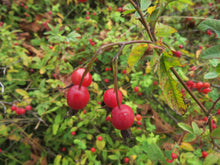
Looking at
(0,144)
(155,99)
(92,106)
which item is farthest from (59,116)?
(155,99)

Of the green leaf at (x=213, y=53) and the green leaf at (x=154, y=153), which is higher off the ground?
the green leaf at (x=213, y=53)

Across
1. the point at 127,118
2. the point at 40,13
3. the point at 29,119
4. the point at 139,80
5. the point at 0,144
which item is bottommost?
the point at 0,144

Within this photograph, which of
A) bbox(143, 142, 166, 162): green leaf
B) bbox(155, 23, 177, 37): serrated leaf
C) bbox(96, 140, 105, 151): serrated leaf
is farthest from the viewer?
bbox(96, 140, 105, 151): serrated leaf

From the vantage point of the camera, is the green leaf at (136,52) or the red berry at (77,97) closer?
the green leaf at (136,52)

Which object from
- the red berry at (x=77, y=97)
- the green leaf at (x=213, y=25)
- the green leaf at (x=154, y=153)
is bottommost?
the green leaf at (x=154, y=153)

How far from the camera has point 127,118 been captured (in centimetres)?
72

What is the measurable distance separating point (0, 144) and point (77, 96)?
1.69m

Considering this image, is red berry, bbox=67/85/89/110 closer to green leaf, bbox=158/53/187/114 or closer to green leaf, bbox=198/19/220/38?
green leaf, bbox=158/53/187/114

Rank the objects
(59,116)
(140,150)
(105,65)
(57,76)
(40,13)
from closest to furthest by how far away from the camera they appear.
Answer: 1. (140,150)
2. (59,116)
3. (57,76)
4. (105,65)
5. (40,13)

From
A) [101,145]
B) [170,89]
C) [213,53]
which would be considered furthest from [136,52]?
[101,145]

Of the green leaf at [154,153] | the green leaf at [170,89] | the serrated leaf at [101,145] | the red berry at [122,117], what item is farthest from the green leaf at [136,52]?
the serrated leaf at [101,145]

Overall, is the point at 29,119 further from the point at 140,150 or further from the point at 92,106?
the point at 140,150

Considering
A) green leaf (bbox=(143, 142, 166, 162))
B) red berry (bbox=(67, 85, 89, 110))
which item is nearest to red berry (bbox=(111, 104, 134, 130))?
red berry (bbox=(67, 85, 89, 110))

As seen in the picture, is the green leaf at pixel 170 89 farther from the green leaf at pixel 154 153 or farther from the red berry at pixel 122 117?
the green leaf at pixel 154 153
